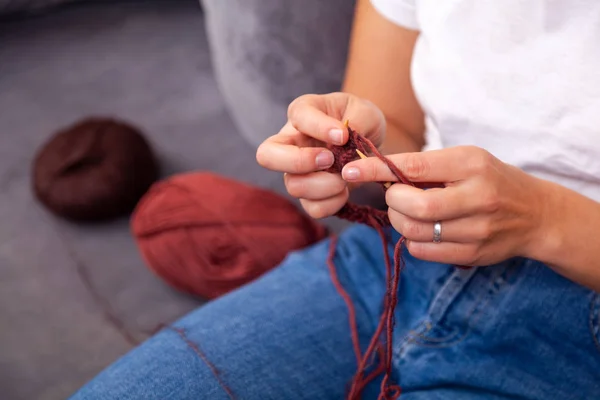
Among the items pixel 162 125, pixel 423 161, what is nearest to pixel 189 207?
pixel 162 125

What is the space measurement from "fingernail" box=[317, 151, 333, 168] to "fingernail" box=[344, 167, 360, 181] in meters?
0.05

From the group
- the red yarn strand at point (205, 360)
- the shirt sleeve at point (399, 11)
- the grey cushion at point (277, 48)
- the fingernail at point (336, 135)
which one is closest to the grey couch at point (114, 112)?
the grey cushion at point (277, 48)

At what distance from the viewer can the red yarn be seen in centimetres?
57

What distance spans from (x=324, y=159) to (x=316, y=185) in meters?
0.03

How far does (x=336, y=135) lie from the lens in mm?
570

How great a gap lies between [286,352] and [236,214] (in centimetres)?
44

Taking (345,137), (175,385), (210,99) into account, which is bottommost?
(175,385)

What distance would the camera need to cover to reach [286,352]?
0.69m

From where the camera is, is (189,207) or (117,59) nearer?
(189,207)

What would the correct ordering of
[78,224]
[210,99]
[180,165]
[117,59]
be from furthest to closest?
[117,59]
[210,99]
[180,165]
[78,224]

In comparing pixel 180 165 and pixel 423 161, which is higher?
pixel 423 161

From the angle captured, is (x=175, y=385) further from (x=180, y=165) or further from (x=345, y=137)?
(x=180, y=165)

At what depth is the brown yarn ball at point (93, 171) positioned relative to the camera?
1.15 m

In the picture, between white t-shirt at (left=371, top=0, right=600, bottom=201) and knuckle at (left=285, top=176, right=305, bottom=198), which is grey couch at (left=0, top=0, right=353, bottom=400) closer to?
white t-shirt at (left=371, top=0, right=600, bottom=201)
